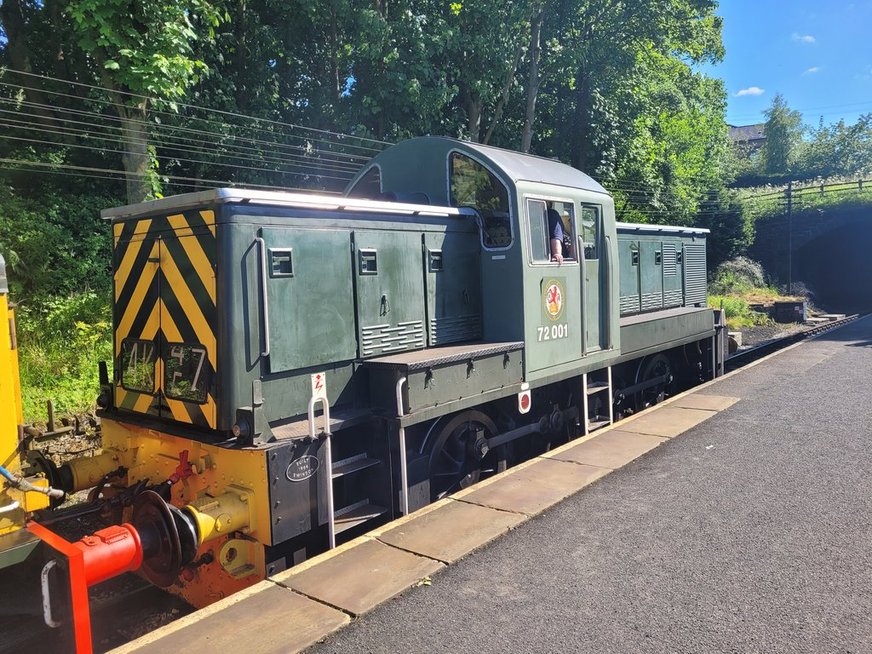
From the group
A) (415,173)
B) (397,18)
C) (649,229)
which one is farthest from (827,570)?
(397,18)

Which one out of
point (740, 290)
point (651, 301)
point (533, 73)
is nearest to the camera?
point (651, 301)

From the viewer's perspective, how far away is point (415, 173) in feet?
22.5

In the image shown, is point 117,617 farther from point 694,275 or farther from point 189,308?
point 694,275

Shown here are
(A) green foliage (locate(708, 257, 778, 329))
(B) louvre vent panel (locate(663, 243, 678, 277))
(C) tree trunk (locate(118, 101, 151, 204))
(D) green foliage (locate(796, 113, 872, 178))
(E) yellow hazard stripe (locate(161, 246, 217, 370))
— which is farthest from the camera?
(D) green foliage (locate(796, 113, 872, 178))

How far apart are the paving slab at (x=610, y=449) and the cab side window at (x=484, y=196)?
2283 mm

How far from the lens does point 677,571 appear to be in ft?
13.1

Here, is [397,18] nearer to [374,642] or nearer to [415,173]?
[415,173]

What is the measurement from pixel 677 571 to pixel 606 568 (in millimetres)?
439

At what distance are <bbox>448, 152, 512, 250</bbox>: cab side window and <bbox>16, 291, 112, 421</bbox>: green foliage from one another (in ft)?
20.7

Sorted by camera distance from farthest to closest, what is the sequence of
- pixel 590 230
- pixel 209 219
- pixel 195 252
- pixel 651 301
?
pixel 651 301 → pixel 590 230 → pixel 195 252 → pixel 209 219

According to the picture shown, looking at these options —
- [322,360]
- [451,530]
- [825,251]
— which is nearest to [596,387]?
[451,530]

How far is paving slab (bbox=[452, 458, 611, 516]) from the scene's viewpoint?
520 cm

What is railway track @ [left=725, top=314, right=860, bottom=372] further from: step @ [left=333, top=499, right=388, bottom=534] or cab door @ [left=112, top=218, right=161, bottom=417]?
cab door @ [left=112, top=218, right=161, bottom=417]

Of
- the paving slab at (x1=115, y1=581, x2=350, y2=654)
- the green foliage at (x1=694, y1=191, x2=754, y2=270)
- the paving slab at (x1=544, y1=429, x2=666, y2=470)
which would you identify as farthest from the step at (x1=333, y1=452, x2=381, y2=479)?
the green foliage at (x1=694, y1=191, x2=754, y2=270)
